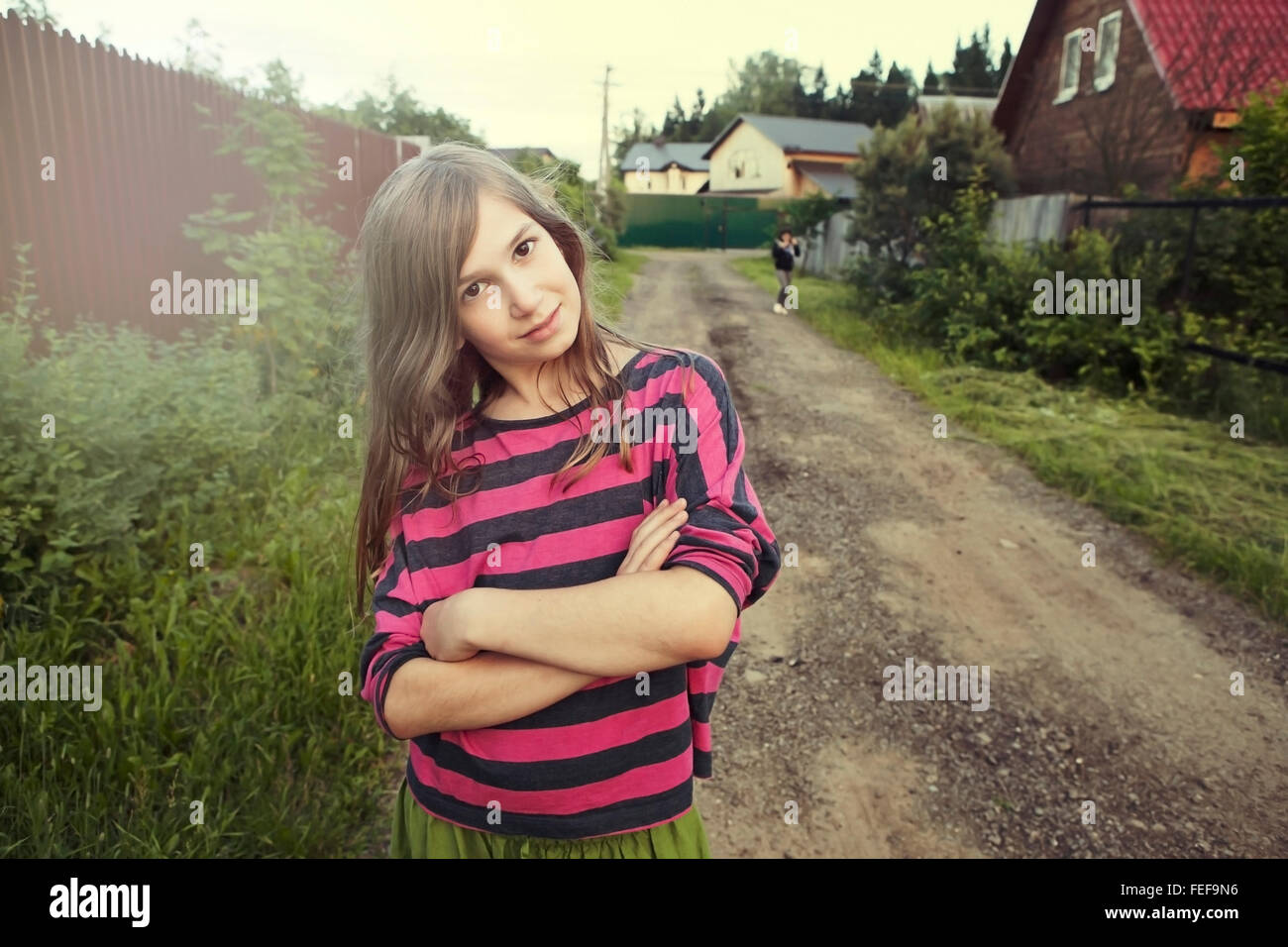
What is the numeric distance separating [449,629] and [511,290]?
1.68 feet

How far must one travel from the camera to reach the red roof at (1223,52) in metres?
11.9

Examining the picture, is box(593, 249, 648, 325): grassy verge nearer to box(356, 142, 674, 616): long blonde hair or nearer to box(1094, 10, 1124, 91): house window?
box(356, 142, 674, 616): long blonde hair

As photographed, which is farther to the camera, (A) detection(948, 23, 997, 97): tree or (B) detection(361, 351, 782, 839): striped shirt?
(A) detection(948, 23, 997, 97): tree

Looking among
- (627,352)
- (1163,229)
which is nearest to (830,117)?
(1163,229)

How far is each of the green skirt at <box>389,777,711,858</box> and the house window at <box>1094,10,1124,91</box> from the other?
15.6 meters

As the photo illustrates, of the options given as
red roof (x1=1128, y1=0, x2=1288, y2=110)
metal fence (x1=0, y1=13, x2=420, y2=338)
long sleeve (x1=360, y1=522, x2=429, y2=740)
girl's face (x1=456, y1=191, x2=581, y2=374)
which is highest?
red roof (x1=1128, y1=0, x2=1288, y2=110)

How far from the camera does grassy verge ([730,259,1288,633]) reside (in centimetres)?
473

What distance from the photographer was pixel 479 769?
1.37 meters
